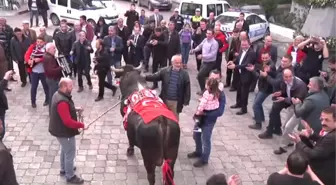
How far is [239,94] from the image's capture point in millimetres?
9641

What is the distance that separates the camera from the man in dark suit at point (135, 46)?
38.4ft

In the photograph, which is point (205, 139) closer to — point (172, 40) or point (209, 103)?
point (209, 103)

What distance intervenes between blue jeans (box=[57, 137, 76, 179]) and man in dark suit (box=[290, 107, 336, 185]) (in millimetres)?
3394

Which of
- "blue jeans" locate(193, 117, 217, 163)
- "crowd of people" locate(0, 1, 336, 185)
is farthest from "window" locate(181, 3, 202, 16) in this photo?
"blue jeans" locate(193, 117, 217, 163)

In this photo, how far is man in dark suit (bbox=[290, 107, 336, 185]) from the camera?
452 centimetres

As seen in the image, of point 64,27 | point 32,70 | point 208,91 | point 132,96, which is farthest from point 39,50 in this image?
point 208,91

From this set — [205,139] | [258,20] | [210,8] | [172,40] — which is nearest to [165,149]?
[205,139]

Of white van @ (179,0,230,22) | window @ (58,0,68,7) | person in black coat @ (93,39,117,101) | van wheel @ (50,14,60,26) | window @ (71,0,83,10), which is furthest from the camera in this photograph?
van wheel @ (50,14,60,26)

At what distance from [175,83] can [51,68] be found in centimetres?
284

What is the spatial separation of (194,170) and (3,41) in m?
6.55

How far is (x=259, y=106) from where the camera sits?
28.0ft

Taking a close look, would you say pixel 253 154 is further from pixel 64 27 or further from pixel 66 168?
pixel 64 27

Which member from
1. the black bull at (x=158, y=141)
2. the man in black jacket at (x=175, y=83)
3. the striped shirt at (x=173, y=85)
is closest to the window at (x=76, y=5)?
the man in black jacket at (x=175, y=83)

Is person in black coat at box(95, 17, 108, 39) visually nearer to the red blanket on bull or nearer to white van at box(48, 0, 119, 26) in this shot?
the red blanket on bull
